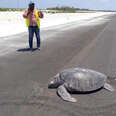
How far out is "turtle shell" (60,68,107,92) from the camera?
5.09m

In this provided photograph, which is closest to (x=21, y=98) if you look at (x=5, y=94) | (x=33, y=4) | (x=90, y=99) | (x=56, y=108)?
(x=5, y=94)

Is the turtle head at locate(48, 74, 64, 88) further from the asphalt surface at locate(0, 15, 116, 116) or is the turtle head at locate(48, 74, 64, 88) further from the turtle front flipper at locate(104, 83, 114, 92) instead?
the turtle front flipper at locate(104, 83, 114, 92)

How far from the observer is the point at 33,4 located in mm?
9734

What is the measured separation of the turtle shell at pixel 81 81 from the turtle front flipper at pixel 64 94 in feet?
0.37

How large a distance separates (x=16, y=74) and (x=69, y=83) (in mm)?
2325

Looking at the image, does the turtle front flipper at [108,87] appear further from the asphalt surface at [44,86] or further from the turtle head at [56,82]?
the turtle head at [56,82]

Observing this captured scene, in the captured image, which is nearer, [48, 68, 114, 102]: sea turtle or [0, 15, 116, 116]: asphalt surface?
[0, 15, 116, 116]: asphalt surface

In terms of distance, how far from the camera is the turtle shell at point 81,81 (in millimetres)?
5094

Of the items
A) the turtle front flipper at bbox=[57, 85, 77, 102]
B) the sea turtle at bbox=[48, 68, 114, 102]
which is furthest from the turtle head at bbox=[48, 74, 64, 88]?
the turtle front flipper at bbox=[57, 85, 77, 102]

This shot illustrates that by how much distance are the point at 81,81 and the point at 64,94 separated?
0.45 metres

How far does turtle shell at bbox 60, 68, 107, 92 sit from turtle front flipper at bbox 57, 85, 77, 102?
0.37 feet

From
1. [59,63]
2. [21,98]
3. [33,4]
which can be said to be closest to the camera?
[21,98]

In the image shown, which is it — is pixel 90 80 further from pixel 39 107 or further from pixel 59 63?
pixel 59 63

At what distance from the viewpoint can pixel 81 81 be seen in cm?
509
